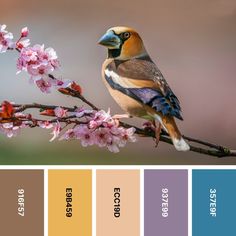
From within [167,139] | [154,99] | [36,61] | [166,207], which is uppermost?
[36,61]

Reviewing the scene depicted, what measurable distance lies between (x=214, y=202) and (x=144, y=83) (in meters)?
0.41

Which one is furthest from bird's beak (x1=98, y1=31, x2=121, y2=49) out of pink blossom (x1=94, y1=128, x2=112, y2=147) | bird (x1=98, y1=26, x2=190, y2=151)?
pink blossom (x1=94, y1=128, x2=112, y2=147)

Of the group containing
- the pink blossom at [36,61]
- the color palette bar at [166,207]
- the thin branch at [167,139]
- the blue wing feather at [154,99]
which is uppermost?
the pink blossom at [36,61]

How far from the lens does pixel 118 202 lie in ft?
4.68

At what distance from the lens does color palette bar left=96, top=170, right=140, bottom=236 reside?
142 centimetres

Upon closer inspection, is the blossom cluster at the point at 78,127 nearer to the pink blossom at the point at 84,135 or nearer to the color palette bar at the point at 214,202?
the pink blossom at the point at 84,135

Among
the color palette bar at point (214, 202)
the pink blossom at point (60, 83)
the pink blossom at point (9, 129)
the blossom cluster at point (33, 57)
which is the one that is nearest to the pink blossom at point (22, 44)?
the blossom cluster at point (33, 57)

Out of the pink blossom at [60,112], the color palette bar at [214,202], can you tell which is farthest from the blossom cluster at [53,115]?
the color palette bar at [214,202]

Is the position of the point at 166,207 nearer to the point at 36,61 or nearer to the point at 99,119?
the point at 99,119

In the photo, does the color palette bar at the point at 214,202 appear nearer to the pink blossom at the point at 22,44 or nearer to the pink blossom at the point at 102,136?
the pink blossom at the point at 102,136

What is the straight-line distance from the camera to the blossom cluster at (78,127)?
1.41 m

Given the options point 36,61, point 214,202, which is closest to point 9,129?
point 36,61

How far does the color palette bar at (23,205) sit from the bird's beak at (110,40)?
0.42 meters

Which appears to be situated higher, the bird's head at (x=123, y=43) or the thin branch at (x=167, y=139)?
the bird's head at (x=123, y=43)
